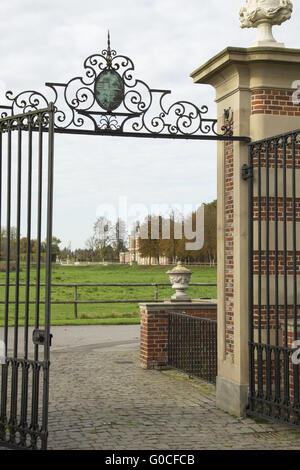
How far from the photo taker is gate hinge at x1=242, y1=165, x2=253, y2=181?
7.90 m

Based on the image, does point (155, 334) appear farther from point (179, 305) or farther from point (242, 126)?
point (242, 126)

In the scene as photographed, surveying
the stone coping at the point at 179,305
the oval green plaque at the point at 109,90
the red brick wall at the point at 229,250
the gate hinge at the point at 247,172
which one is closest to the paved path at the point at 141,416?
the red brick wall at the point at 229,250

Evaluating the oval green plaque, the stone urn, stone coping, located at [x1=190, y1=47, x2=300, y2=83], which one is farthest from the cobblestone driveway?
stone coping, located at [x1=190, y1=47, x2=300, y2=83]

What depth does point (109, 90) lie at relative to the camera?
7.68 metres

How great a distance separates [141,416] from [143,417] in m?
0.06

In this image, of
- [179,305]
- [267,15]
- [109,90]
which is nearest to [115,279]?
[179,305]

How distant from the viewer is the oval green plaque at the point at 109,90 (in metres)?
7.66

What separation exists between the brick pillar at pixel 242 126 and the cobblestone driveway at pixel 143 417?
632 millimetres

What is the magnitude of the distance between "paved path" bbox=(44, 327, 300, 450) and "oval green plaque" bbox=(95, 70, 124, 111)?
12.2 ft

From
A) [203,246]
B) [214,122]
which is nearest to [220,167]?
[214,122]

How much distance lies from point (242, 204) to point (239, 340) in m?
1.69

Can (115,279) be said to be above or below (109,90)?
below

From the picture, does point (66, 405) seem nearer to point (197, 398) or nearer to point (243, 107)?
point (197, 398)

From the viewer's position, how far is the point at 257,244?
8.05 m
